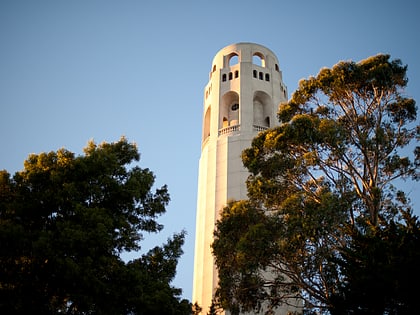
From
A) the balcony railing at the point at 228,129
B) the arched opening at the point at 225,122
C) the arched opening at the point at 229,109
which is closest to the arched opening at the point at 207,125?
the arched opening at the point at 229,109

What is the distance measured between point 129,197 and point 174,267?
2832 millimetres

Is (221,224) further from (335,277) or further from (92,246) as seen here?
(92,246)

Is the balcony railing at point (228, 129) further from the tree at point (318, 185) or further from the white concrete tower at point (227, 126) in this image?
the tree at point (318, 185)

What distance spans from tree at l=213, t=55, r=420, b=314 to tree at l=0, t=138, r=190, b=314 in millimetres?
3120

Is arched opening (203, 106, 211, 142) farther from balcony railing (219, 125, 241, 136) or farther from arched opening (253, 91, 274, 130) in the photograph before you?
arched opening (253, 91, 274, 130)

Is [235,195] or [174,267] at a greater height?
[235,195]

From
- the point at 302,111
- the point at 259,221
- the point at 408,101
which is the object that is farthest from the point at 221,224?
the point at 408,101

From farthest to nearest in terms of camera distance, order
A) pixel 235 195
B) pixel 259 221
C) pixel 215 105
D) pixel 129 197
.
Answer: pixel 215 105 → pixel 235 195 → pixel 259 221 → pixel 129 197

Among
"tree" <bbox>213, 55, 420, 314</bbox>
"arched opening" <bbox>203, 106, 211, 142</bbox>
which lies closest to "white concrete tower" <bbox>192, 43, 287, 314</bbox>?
"arched opening" <bbox>203, 106, 211, 142</bbox>

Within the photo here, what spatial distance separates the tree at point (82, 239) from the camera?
13680mm

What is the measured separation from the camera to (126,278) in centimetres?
1442

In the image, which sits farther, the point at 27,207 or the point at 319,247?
the point at 319,247

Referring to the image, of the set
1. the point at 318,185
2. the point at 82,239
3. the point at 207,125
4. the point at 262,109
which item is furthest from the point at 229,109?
the point at 82,239

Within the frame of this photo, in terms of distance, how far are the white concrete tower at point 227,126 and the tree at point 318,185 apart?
35.0 feet
